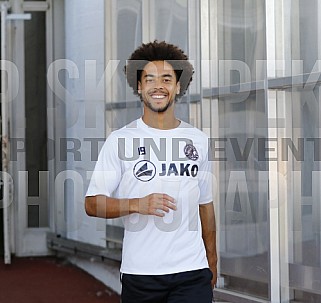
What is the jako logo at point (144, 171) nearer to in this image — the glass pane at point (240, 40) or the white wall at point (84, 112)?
the glass pane at point (240, 40)

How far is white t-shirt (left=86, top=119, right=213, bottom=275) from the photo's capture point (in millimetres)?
3895

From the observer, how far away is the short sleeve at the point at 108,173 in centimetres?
395

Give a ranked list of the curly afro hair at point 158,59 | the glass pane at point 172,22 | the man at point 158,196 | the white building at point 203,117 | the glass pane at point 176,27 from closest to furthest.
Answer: the man at point 158,196 → the curly afro hair at point 158,59 → the white building at point 203,117 → the glass pane at point 176,27 → the glass pane at point 172,22

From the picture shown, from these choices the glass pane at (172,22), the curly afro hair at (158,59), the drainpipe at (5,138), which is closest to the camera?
the curly afro hair at (158,59)

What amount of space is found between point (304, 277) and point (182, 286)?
1.30 meters

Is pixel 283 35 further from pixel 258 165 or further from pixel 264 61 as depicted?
pixel 258 165

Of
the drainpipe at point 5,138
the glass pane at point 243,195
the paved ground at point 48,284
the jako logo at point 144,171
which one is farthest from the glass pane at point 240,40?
the drainpipe at point 5,138

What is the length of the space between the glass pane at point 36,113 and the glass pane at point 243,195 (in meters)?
3.39

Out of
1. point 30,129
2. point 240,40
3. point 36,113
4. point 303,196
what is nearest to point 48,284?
point 30,129

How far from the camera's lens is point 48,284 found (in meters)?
7.61

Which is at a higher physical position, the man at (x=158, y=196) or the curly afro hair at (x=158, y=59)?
the curly afro hair at (x=158, y=59)

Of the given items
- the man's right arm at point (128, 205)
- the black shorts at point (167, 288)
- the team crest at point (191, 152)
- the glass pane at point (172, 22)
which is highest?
the glass pane at point (172, 22)

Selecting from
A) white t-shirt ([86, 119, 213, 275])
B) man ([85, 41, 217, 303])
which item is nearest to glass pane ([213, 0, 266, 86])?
man ([85, 41, 217, 303])

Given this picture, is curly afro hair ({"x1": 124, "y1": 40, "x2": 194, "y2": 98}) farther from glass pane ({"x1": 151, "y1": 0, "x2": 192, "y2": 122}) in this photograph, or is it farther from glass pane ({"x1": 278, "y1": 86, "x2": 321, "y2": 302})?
glass pane ({"x1": 151, "y1": 0, "x2": 192, "y2": 122})
